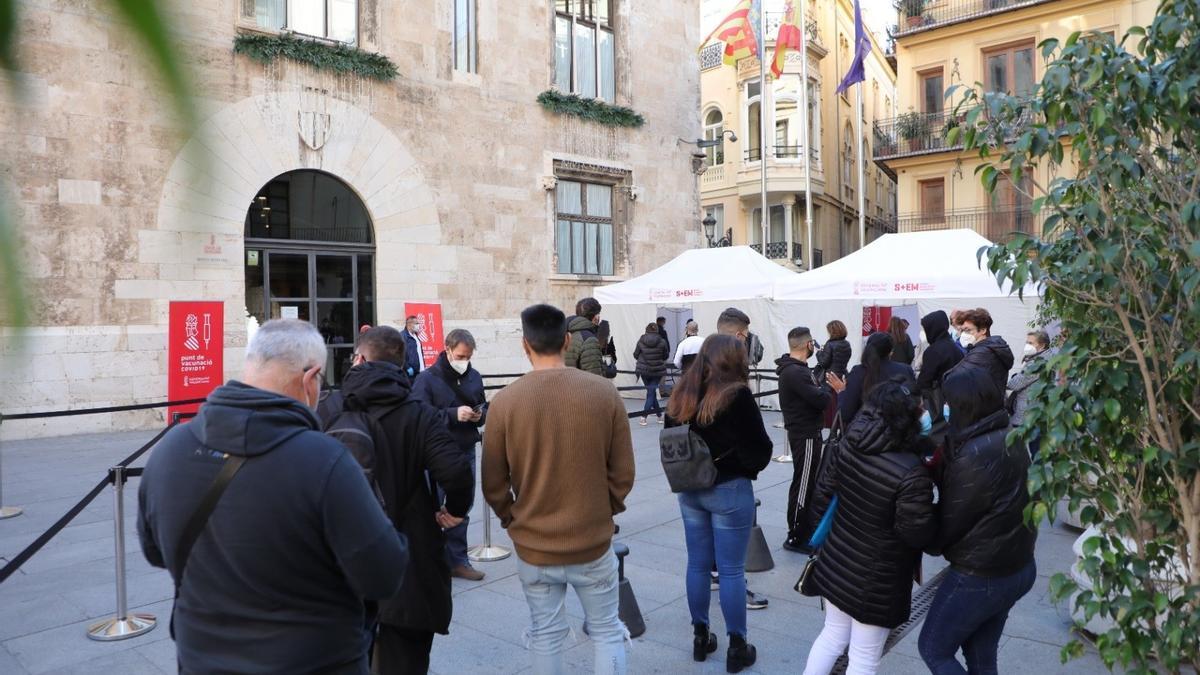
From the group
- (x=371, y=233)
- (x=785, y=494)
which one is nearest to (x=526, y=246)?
(x=371, y=233)

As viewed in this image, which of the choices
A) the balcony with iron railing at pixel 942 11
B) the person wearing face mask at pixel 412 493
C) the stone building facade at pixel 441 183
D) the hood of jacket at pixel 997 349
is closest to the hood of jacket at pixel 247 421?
the person wearing face mask at pixel 412 493

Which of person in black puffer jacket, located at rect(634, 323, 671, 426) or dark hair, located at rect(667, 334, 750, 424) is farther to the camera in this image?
person in black puffer jacket, located at rect(634, 323, 671, 426)

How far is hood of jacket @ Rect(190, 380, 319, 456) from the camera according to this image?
93.0 inches

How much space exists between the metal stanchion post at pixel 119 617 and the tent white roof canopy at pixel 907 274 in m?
8.72

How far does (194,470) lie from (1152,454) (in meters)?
2.86

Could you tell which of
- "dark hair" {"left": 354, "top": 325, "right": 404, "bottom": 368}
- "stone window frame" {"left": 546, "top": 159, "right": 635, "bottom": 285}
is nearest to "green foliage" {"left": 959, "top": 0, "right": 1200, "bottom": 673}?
"dark hair" {"left": 354, "top": 325, "right": 404, "bottom": 368}

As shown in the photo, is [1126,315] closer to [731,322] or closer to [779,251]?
[731,322]

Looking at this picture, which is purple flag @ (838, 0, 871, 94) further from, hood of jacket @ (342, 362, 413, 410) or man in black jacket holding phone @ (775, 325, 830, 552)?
hood of jacket @ (342, 362, 413, 410)

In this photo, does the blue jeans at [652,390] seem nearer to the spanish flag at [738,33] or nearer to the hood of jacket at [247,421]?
the hood of jacket at [247,421]

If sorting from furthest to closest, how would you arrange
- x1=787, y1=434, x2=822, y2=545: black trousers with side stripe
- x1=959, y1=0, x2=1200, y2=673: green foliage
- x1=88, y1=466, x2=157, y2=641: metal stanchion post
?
x1=787, y1=434, x2=822, y2=545: black trousers with side stripe
x1=88, y1=466, x2=157, y2=641: metal stanchion post
x1=959, y1=0, x2=1200, y2=673: green foliage

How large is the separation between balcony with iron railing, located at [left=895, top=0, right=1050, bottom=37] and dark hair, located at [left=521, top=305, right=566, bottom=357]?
26.0 metres

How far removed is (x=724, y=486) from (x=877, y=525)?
43.2 inches

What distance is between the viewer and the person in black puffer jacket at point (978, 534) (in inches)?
141

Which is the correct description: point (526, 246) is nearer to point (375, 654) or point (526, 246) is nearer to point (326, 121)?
point (326, 121)
